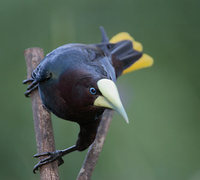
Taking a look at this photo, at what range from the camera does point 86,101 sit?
6.84 ft

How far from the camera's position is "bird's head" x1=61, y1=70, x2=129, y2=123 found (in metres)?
1.93

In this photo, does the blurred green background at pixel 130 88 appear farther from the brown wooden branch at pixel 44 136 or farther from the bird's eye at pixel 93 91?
the bird's eye at pixel 93 91

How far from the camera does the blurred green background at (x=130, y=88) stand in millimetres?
3574

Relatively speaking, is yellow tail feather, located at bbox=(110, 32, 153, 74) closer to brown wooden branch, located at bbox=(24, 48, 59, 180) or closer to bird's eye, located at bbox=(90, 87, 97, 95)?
brown wooden branch, located at bbox=(24, 48, 59, 180)

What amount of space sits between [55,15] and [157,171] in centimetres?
181

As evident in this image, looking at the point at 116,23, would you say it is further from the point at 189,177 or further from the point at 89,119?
the point at 89,119

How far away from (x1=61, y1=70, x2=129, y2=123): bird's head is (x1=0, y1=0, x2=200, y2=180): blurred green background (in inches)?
52.4

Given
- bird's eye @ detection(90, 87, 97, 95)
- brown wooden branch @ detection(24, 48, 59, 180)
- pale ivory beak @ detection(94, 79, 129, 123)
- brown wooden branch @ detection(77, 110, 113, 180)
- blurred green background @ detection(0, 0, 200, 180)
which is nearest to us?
pale ivory beak @ detection(94, 79, 129, 123)

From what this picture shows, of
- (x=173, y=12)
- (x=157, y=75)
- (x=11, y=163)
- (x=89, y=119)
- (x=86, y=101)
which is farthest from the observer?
(x=173, y=12)

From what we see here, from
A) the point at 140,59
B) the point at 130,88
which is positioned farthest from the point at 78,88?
the point at 130,88

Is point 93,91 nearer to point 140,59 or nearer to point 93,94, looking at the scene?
point 93,94

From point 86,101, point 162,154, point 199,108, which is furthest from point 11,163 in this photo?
point 199,108

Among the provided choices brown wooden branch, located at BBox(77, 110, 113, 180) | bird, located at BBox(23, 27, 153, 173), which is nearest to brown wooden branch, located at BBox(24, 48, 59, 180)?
bird, located at BBox(23, 27, 153, 173)

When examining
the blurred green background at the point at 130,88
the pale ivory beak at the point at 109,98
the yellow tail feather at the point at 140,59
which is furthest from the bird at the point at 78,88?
the blurred green background at the point at 130,88
